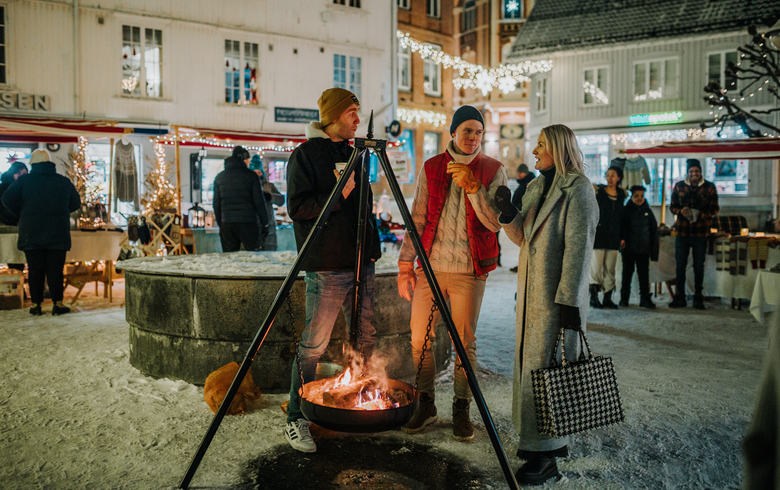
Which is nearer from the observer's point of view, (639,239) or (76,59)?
(639,239)

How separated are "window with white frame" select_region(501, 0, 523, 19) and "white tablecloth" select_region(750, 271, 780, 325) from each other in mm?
31577

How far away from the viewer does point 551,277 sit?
10.6 ft

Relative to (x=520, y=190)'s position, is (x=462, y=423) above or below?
below

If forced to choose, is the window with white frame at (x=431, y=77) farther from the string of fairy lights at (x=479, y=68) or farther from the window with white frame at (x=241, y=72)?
the window with white frame at (x=241, y=72)

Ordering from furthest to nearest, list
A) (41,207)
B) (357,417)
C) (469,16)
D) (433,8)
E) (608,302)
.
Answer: (469,16)
(433,8)
(608,302)
(41,207)
(357,417)

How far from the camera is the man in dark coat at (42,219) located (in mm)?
7695

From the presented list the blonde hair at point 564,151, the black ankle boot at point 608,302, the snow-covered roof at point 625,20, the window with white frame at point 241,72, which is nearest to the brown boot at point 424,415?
the blonde hair at point 564,151

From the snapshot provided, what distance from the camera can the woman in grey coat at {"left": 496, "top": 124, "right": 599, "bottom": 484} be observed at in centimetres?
313

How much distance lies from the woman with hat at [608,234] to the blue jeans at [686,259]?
0.96m

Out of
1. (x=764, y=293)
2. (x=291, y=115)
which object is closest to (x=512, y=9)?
(x=291, y=115)

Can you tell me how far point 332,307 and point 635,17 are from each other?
21605 mm

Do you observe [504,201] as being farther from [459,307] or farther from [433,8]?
[433,8]

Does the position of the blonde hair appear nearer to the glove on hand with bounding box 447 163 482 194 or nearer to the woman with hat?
the glove on hand with bounding box 447 163 482 194

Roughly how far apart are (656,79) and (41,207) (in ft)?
67.5
